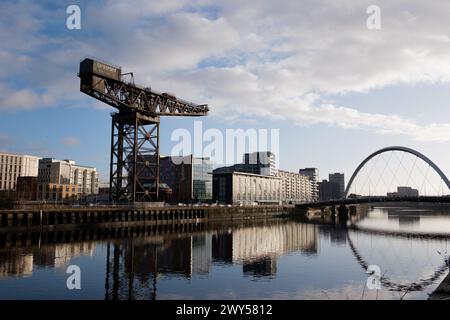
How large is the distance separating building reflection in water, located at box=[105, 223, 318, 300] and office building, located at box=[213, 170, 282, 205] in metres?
89.0

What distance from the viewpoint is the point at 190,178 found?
14512cm

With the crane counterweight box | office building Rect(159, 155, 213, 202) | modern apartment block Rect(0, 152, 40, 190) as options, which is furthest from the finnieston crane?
modern apartment block Rect(0, 152, 40, 190)

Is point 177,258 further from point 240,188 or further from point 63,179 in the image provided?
point 63,179

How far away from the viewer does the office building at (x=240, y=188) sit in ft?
497

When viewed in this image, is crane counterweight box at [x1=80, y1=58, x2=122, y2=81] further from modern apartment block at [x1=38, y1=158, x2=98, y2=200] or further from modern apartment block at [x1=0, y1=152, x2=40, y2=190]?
modern apartment block at [x1=0, y1=152, x2=40, y2=190]

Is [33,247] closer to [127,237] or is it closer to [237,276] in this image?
[127,237]

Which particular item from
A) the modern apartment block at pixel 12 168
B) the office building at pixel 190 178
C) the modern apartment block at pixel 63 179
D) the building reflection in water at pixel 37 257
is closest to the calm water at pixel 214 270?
the building reflection in water at pixel 37 257

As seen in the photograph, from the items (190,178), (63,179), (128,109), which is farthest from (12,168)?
(128,109)

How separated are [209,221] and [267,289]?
6370 cm

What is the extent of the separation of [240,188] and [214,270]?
12388 centimetres

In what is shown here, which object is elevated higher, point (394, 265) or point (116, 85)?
point (116, 85)
